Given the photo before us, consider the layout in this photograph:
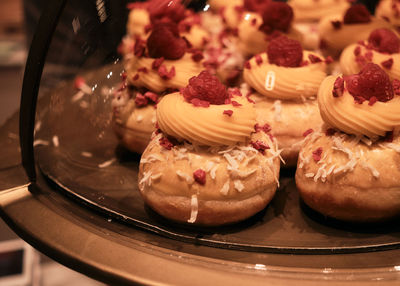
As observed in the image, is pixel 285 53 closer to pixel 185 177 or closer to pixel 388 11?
pixel 185 177

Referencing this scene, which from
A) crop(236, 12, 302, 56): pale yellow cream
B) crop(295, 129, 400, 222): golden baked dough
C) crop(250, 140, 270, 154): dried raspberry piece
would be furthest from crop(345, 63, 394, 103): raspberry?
crop(236, 12, 302, 56): pale yellow cream

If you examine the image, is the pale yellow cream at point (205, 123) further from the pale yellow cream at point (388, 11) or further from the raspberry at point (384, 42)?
the pale yellow cream at point (388, 11)

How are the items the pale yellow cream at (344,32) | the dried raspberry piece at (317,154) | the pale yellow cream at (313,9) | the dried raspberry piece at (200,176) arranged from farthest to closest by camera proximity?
1. the pale yellow cream at (313,9)
2. the pale yellow cream at (344,32)
3. the dried raspberry piece at (317,154)
4. the dried raspberry piece at (200,176)

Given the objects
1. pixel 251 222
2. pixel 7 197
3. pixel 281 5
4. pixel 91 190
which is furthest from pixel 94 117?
pixel 281 5

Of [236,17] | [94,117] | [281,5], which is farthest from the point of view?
[236,17]

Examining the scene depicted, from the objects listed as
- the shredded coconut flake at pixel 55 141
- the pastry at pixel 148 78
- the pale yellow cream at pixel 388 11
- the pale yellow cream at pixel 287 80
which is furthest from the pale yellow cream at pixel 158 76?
the pale yellow cream at pixel 388 11

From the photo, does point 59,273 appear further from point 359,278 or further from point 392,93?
point 392,93

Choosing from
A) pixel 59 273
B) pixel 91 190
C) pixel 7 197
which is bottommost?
pixel 59 273

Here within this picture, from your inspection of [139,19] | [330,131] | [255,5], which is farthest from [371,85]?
[139,19]
